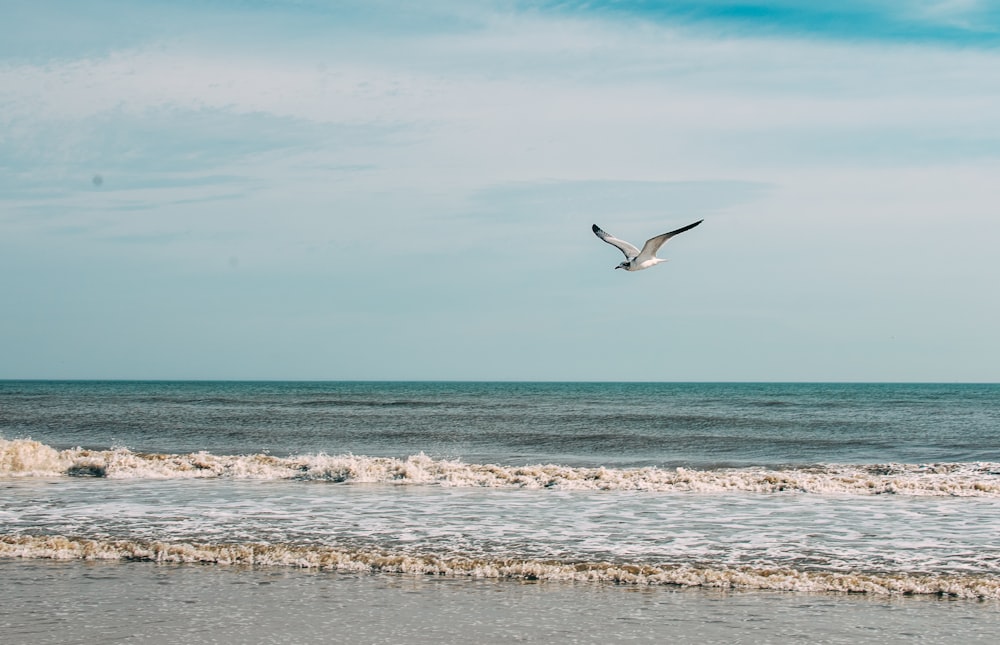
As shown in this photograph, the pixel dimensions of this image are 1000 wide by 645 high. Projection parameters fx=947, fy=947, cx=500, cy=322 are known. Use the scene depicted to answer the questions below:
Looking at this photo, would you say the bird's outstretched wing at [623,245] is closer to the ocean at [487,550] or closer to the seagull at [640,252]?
the seagull at [640,252]

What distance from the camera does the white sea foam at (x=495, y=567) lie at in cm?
1085

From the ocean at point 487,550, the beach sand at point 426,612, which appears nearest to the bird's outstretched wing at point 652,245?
the ocean at point 487,550

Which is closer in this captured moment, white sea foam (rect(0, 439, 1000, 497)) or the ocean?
the ocean

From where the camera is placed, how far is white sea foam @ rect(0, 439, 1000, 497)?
759 inches

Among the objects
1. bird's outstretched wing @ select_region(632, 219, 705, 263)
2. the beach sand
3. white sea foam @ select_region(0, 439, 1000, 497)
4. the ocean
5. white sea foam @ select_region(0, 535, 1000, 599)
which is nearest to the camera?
the beach sand

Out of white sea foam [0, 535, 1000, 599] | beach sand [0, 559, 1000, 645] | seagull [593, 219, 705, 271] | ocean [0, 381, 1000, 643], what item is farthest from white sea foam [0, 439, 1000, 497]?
beach sand [0, 559, 1000, 645]

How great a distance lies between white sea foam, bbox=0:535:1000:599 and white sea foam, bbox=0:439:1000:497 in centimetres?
757

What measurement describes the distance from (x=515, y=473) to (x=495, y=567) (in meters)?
9.40

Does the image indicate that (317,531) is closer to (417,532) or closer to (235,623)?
(417,532)

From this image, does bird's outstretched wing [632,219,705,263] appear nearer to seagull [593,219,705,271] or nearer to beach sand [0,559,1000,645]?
seagull [593,219,705,271]

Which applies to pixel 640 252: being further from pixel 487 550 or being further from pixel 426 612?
pixel 426 612

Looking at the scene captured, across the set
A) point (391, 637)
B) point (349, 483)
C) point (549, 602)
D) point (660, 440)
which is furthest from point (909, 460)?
point (391, 637)

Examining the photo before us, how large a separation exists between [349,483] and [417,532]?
6722mm

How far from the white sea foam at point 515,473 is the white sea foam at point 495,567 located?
298 inches
